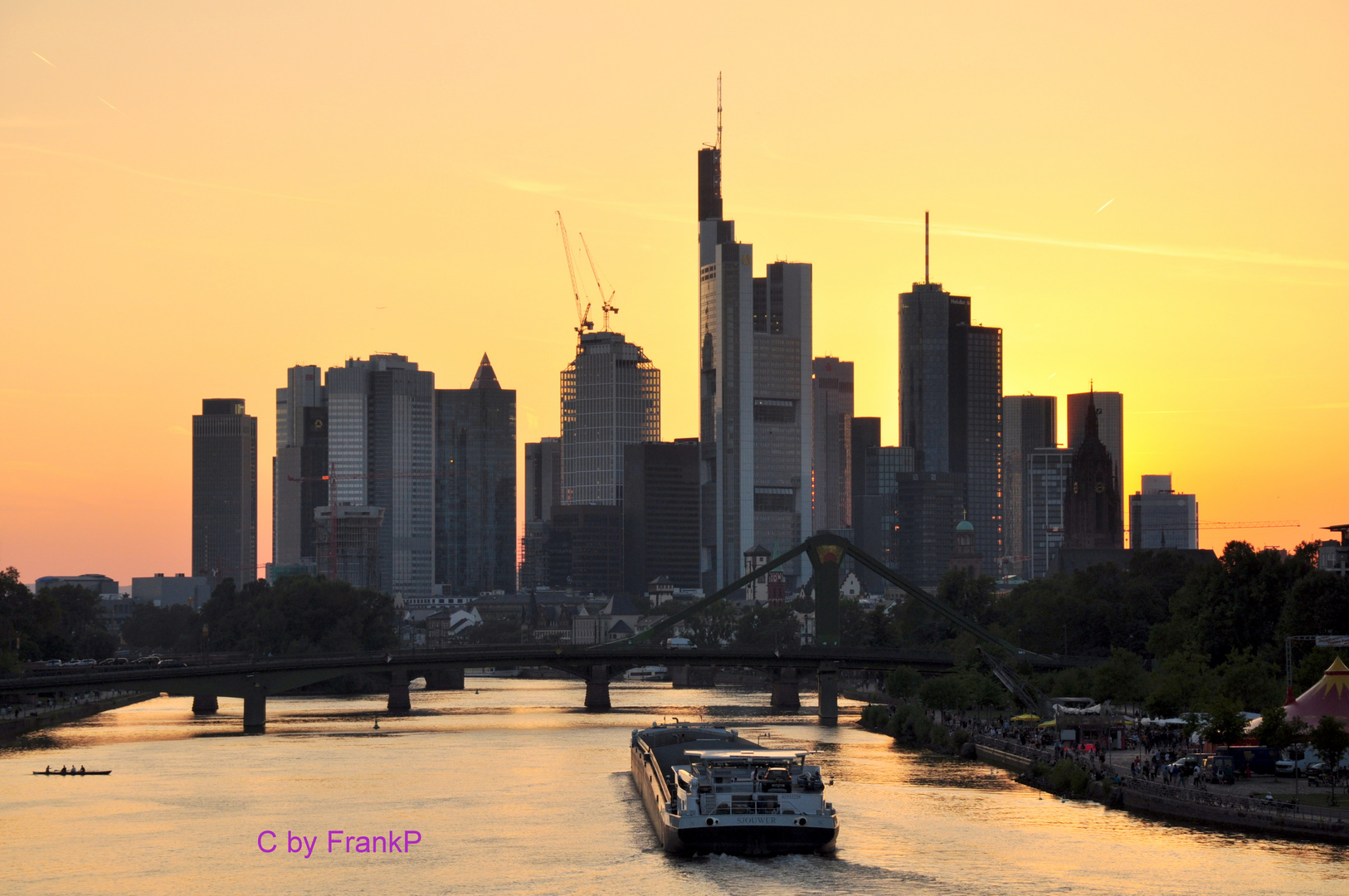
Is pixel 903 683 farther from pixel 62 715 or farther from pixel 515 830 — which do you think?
pixel 515 830

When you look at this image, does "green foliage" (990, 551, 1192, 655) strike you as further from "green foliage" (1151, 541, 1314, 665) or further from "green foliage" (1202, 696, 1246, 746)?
"green foliage" (1202, 696, 1246, 746)

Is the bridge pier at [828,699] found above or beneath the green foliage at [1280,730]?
beneath

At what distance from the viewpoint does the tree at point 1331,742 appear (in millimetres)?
67250

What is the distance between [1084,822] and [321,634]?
139969 mm

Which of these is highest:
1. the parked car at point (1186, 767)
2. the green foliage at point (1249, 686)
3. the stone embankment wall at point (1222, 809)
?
the green foliage at point (1249, 686)

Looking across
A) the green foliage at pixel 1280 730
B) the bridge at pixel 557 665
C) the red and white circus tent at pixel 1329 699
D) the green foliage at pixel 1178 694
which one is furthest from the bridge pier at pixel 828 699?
the red and white circus tent at pixel 1329 699

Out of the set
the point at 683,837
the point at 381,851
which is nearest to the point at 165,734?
the point at 381,851

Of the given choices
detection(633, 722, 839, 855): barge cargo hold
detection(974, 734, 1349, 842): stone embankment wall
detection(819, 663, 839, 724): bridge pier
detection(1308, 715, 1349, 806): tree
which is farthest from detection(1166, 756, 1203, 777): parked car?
detection(819, 663, 839, 724): bridge pier

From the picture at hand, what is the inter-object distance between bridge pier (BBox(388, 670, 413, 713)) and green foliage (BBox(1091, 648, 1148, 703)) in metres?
56.4

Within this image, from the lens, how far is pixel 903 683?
13212 centimetres

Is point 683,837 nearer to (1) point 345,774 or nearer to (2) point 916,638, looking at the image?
(1) point 345,774

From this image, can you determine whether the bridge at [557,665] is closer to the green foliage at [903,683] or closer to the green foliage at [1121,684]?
the green foliage at [903,683]

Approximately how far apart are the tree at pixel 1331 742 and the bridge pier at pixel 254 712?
234 ft

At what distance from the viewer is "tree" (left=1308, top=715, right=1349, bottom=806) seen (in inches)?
2648
